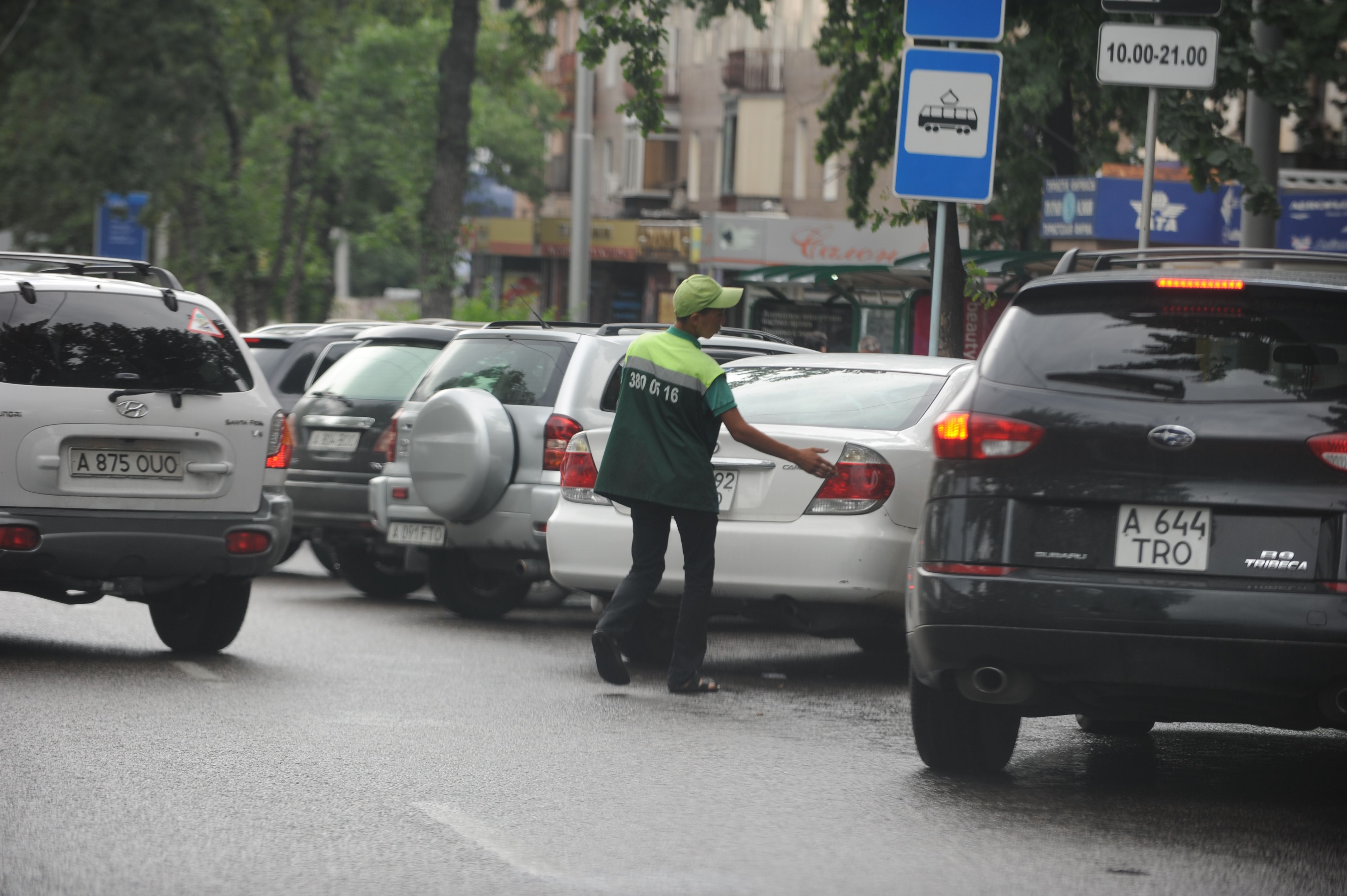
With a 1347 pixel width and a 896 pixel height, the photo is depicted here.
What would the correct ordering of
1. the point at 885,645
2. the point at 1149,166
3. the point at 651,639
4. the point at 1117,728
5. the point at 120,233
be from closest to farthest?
the point at 1117,728 → the point at 651,639 → the point at 1149,166 → the point at 885,645 → the point at 120,233

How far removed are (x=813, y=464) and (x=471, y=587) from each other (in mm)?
4509

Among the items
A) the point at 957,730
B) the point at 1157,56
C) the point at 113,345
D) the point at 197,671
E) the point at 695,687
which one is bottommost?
the point at 197,671

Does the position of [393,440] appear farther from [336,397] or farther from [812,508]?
[812,508]

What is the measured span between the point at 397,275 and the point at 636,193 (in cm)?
4633

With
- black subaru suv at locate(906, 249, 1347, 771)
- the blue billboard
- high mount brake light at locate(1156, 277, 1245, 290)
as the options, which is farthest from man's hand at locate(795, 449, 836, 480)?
the blue billboard

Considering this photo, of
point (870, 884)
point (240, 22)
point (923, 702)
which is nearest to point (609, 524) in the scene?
point (923, 702)

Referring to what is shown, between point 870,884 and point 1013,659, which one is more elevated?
point 1013,659

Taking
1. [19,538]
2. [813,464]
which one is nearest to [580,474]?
[813,464]

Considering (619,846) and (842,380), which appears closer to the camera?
(619,846)

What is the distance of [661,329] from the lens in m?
12.1

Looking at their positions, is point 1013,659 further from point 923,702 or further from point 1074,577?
point 923,702

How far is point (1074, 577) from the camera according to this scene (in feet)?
20.1

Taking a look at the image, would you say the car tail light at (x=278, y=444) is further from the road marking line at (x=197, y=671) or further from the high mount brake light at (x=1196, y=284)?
the high mount brake light at (x=1196, y=284)

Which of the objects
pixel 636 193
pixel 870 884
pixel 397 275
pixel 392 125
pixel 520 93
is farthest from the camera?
pixel 397 275
